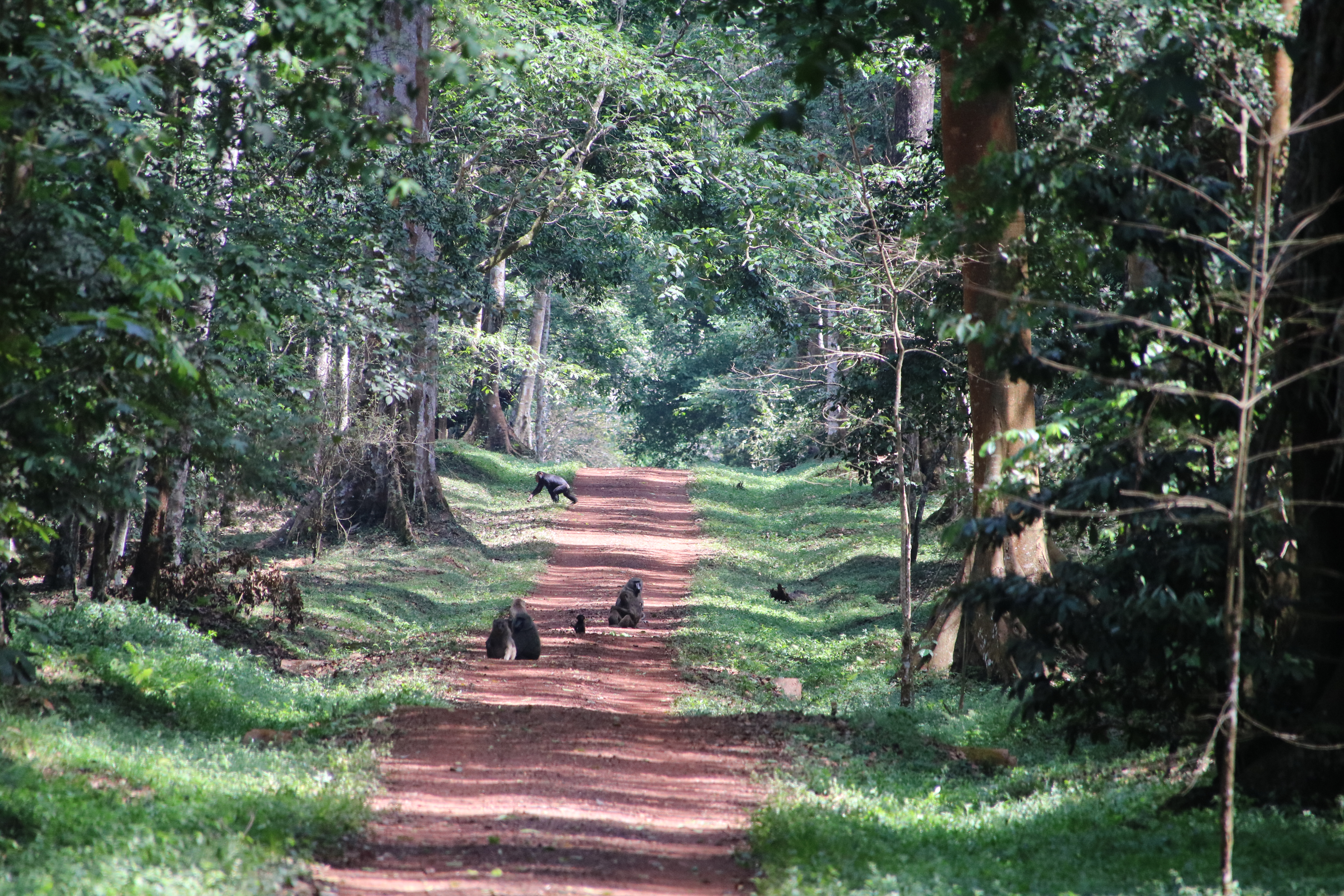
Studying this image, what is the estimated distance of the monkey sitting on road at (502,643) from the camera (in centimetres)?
1425

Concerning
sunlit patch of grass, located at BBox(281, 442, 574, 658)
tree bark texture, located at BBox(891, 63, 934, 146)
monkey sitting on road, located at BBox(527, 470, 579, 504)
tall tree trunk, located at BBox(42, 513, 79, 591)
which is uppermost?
tree bark texture, located at BBox(891, 63, 934, 146)

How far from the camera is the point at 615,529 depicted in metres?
29.0

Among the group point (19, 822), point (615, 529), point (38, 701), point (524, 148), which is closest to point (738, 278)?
point (524, 148)

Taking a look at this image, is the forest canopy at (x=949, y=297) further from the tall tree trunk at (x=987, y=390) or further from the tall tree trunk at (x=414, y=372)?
the tall tree trunk at (x=414, y=372)

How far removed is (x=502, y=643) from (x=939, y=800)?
6873mm

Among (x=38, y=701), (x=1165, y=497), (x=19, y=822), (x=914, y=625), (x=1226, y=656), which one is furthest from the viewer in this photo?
(x=914, y=625)

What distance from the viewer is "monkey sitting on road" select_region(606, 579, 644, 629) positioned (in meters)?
16.9

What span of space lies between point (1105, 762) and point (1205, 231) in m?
4.53

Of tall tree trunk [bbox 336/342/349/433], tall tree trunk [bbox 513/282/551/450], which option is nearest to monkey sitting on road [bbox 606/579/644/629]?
tall tree trunk [bbox 336/342/349/433]

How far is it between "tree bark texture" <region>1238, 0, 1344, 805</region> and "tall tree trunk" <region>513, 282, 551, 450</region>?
969 inches

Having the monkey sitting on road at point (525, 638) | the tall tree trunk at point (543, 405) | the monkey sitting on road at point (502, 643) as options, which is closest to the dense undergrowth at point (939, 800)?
the monkey sitting on road at point (525, 638)

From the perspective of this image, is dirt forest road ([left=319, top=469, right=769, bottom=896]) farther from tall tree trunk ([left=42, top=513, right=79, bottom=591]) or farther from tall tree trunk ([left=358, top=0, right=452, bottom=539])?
tall tree trunk ([left=358, top=0, right=452, bottom=539])

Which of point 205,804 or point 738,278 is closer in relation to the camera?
point 205,804

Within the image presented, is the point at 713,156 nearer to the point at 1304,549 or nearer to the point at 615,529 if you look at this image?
the point at 615,529
